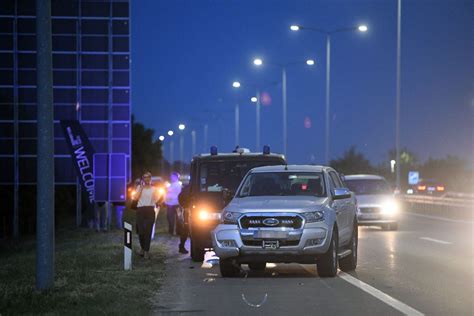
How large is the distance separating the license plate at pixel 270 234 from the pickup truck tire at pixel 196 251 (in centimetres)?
374

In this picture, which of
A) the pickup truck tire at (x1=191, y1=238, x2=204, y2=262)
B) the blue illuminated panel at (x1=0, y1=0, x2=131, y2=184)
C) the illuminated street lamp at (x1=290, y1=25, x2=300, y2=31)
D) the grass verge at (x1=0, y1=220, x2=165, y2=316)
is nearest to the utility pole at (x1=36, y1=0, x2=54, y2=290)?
the grass verge at (x1=0, y1=220, x2=165, y2=316)

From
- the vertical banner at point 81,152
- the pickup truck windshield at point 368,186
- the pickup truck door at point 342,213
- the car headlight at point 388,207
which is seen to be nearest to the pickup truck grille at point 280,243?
the pickup truck door at point 342,213

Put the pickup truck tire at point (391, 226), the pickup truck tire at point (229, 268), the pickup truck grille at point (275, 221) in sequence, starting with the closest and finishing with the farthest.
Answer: the pickup truck grille at point (275, 221), the pickup truck tire at point (229, 268), the pickup truck tire at point (391, 226)

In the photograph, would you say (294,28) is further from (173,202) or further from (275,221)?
(275,221)

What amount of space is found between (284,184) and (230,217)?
4.94ft

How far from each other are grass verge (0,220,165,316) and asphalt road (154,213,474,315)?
336mm

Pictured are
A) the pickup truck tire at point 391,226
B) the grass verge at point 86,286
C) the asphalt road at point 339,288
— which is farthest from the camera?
the pickup truck tire at point 391,226

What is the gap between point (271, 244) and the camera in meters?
14.7

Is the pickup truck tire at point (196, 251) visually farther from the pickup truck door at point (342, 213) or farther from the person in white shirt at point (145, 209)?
the pickup truck door at point (342, 213)

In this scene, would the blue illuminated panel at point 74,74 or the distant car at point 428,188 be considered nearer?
the blue illuminated panel at point 74,74

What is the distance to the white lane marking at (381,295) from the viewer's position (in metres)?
11.1

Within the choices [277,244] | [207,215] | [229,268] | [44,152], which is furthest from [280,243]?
[44,152]

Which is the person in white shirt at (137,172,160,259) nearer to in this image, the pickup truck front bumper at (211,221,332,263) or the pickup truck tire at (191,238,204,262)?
the pickup truck tire at (191,238,204,262)

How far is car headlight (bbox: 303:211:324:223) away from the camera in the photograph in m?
14.7
